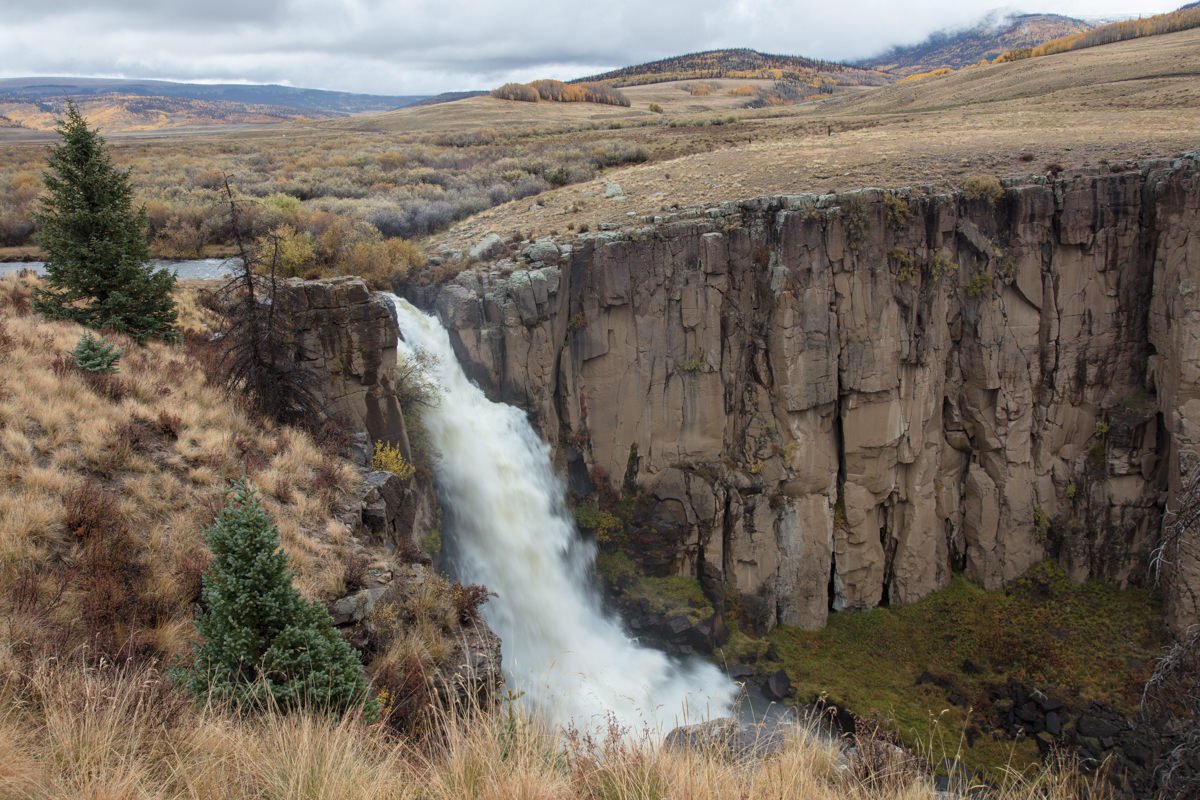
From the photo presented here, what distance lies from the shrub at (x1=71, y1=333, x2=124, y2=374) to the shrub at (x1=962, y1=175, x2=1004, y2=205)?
24.3m

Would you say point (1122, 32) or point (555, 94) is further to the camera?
point (555, 94)

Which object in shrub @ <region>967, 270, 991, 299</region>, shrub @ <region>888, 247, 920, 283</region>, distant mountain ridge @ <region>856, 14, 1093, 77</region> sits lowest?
shrub @ <region>967, 270, 991, 299</region>

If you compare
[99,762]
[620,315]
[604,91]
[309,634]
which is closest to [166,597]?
[309,634]

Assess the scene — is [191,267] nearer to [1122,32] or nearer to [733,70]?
[1122,32]

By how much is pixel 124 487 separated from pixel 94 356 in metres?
4.94

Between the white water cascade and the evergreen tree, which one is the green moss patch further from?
the evergreen tree

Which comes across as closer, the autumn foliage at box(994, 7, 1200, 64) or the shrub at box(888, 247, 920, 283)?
the shrub at box(888, 247, 920, 283)

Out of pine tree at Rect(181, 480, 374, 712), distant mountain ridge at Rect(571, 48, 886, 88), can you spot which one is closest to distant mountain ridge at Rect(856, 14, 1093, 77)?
distant mountain ridge at Rect(571, 48, 886, 88)

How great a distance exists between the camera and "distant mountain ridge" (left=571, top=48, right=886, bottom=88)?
127000 millimetres

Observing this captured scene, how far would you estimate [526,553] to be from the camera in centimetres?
2062

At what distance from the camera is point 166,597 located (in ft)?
27.1

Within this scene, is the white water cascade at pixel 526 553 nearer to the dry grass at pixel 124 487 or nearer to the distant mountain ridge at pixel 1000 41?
the dry grass at pixel 124 487

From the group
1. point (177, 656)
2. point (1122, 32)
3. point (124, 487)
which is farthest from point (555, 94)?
point (177, 656)

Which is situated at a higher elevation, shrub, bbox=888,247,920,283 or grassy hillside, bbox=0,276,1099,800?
shrub, bbox=888,247,920,283
